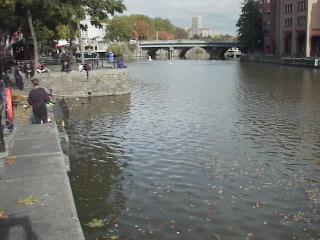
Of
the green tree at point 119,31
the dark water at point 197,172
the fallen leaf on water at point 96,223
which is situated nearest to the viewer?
the fallen leaf on water at point 96,223

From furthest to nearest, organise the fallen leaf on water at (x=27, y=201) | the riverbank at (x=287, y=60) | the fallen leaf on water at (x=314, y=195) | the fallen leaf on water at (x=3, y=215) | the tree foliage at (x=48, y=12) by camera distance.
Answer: the riverbank at (x=287, y=60) < the tree foliage at (x=48, y=12) < the fallen leaf on water at (x=314, y=195) < the fallen leaf on water at (x=27, y=201) < the fallen leaf on water at (x=3, y=215)

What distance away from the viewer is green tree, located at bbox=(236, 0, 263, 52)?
126188 millimetres

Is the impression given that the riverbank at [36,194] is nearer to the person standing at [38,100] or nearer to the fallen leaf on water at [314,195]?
the person standing at [38,100]

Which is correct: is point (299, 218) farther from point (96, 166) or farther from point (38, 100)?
point (38, 100)

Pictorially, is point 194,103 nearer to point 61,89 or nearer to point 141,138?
point 61,89

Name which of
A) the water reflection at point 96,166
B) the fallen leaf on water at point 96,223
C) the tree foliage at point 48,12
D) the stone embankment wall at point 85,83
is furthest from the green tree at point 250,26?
the fallen leaf on water at point 96,223

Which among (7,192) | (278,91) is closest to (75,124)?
(7,192)

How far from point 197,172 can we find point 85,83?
23223 millimetres

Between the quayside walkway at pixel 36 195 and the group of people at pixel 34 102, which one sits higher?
the group of people at pixel 34 102

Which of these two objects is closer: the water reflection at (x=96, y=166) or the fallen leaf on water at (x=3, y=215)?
the fallen leaf on water at (x=3, y=215)

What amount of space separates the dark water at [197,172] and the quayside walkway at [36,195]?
4.94ft

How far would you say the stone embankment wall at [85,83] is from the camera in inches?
1430

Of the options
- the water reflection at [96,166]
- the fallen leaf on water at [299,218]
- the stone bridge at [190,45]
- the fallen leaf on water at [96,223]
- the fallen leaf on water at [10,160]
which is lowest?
the fallen leaf on water at [299,218]

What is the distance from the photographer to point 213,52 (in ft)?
557
